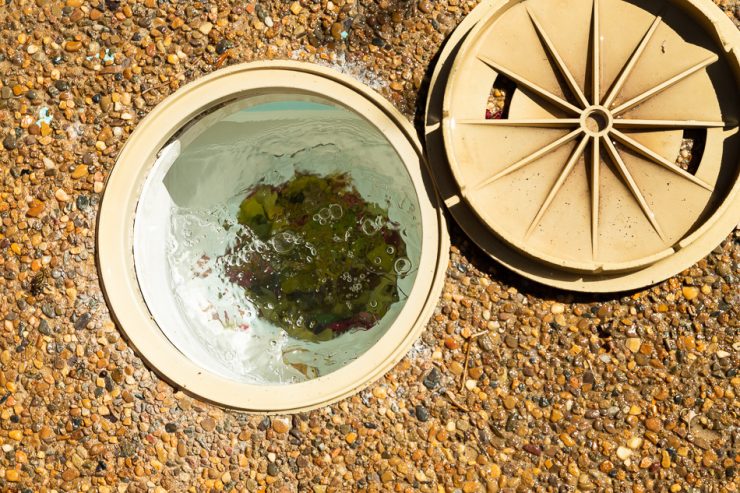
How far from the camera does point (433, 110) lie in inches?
129

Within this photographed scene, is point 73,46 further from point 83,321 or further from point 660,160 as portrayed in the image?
point 660,160

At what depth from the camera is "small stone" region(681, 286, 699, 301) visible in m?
3.20

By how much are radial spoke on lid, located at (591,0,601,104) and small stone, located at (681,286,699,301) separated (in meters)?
0.95

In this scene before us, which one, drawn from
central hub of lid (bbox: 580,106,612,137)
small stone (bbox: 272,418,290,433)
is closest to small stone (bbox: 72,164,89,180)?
small stone (bbox: 272,418,290,433)

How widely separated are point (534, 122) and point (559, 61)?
0.30m

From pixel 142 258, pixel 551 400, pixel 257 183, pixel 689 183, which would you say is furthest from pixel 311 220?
pixel 689 183

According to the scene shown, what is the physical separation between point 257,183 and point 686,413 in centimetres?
283

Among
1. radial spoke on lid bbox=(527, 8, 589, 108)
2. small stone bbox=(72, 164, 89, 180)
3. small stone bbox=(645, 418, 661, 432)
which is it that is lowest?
small stone bbox=(72, 164, 89, 180)

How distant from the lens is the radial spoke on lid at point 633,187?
3123 mm

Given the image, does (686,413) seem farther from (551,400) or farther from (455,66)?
(455,66)

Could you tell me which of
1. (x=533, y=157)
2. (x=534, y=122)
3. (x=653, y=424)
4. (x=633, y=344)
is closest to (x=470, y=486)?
(x=653, y=424)

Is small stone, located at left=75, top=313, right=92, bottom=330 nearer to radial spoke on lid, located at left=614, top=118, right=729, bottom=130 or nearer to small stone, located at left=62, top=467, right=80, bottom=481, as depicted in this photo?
small stone, located at left=62, top=467, right=80, bottom=481

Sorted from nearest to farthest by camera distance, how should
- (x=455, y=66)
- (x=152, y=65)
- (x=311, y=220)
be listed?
(x=455, y=66) < (x=152, y=65) < (x=311, y=220)

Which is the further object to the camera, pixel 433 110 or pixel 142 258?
pixel 142 258
